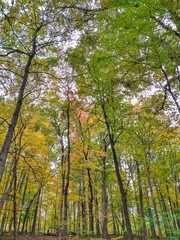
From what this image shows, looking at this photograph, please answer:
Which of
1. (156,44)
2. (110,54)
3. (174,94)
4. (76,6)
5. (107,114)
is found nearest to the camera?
(76,6)

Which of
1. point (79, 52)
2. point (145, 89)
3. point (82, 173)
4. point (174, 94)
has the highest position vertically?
point (79, 52)

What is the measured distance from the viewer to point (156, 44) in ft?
18.5

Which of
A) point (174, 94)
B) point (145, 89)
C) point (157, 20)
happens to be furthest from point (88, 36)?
point (174, 94)

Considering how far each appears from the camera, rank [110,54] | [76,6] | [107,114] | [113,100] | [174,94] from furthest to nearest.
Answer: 1. [107,114]
2. [113,100]
3. [174,94]
4. [110,54]
5. [76,6]

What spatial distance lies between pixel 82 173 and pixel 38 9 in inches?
499

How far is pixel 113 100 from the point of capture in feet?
29.9

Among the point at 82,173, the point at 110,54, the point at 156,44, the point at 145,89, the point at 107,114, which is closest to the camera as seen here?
the point at 156,44

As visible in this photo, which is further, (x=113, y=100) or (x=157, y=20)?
(x=113, y=100)

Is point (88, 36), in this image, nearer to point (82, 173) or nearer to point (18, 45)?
point (18, 45)

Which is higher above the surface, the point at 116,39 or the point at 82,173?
the point at 116,39

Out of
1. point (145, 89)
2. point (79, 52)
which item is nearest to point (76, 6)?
point (79, 52)

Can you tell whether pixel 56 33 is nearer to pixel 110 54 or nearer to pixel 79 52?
pixel 79 52

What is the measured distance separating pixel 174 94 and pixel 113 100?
280cm

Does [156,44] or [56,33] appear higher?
[56,33]
